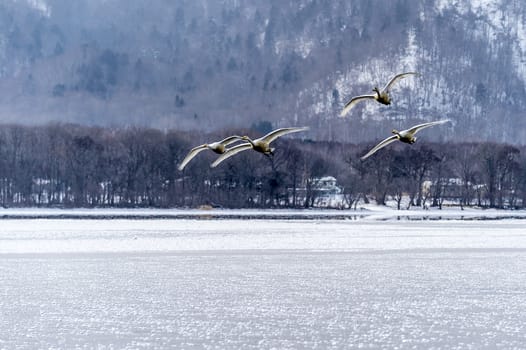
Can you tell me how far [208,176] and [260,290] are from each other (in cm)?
6828

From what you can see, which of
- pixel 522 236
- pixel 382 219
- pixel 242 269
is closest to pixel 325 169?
pixel 382 219

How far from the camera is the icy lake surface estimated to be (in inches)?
1004

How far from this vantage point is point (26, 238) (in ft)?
179

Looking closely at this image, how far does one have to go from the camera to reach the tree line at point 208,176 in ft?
330

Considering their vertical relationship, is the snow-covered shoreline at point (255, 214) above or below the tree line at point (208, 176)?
below

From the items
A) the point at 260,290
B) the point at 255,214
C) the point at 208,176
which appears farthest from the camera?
the point at 208,176

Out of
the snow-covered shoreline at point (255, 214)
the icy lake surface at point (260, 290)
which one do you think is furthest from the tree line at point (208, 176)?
the icy lake surface at point (260, 290)

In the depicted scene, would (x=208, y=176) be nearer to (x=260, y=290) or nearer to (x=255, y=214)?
(x=255, y=214)

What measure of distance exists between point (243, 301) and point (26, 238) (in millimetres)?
27047

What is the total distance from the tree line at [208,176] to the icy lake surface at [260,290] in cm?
4109

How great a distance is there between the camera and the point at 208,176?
3991 inches

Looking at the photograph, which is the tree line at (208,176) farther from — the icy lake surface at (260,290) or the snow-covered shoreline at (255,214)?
the icy lake surface at (260,290)

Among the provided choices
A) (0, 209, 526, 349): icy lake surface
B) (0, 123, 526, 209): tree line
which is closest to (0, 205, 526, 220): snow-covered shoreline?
(0, 123, 526, 209): tree line

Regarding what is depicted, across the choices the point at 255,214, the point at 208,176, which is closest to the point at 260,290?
the point at 255,214
